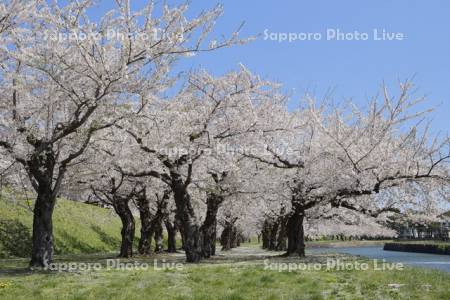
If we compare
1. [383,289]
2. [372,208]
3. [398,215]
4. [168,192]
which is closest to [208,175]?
[168,192]

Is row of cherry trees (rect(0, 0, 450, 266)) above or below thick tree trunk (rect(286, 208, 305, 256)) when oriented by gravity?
above

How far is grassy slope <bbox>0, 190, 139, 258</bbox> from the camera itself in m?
32.8

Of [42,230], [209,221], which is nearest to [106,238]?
[209,221]

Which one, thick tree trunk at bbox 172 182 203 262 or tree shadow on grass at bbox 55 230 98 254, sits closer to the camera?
thick tree trunk at bbox 172 182 203 262

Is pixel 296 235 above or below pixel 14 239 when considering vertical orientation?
above

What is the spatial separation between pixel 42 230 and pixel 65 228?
79.0 feet

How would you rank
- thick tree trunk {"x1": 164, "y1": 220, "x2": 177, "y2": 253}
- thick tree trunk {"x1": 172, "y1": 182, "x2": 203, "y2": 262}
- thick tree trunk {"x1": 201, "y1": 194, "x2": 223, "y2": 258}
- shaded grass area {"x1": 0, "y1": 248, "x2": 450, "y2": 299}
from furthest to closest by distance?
thick tree trunk {"x1": 164, "y1": 220, "x2": 177, "y2": 253}, thick tree trunk {"x1": 201, "y1": 194, "x2": 223, "y2": 258}, thick tree trunk {"x1": 172, "y1": 182, "x2": 203, "y2": 262}, shaded grass area {"x1": 0, "y1": 248, "x2": 450, "y2": 299}

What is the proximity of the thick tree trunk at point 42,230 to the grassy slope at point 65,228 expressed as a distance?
871 cm

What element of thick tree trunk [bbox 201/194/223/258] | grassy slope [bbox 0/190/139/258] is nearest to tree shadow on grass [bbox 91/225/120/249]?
grassy slope [bbox 0/190/139/258]

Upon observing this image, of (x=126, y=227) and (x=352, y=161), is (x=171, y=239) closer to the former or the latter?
(x=126, y=227)

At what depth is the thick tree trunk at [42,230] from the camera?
58.3 feet

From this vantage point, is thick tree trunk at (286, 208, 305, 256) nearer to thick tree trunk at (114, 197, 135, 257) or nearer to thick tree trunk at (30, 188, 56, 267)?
thick tree trunk at (114, 197, 135, 257)

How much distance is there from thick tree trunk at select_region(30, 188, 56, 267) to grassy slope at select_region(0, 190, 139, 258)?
343 inches

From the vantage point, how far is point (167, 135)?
20375 millimetres
